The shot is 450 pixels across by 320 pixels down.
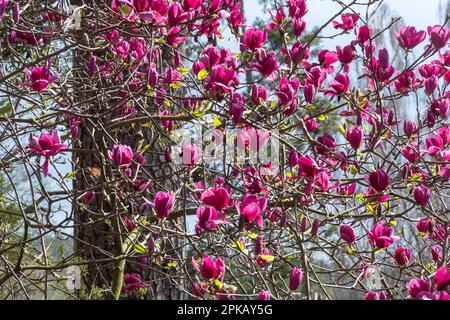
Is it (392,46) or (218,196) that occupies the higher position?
(392,46)

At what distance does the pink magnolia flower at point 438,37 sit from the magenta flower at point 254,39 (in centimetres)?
53

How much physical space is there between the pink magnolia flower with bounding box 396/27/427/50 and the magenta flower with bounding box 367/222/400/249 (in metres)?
0.66

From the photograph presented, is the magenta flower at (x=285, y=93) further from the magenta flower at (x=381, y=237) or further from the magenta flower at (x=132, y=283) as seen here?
the magenta flower at (x=132, y=283)

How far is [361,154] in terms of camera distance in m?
1.98

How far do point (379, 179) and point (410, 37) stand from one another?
1.78ft

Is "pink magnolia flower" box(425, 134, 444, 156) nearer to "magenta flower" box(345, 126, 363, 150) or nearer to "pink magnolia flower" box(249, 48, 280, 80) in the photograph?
"magenta flower" box(345, 126, 363, 150)

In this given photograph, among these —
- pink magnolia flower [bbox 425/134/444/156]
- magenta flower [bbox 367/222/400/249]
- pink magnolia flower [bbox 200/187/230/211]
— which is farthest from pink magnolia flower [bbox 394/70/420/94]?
pink magnolia flower [bbox 200/187/230/211]

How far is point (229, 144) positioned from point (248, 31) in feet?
1.31
